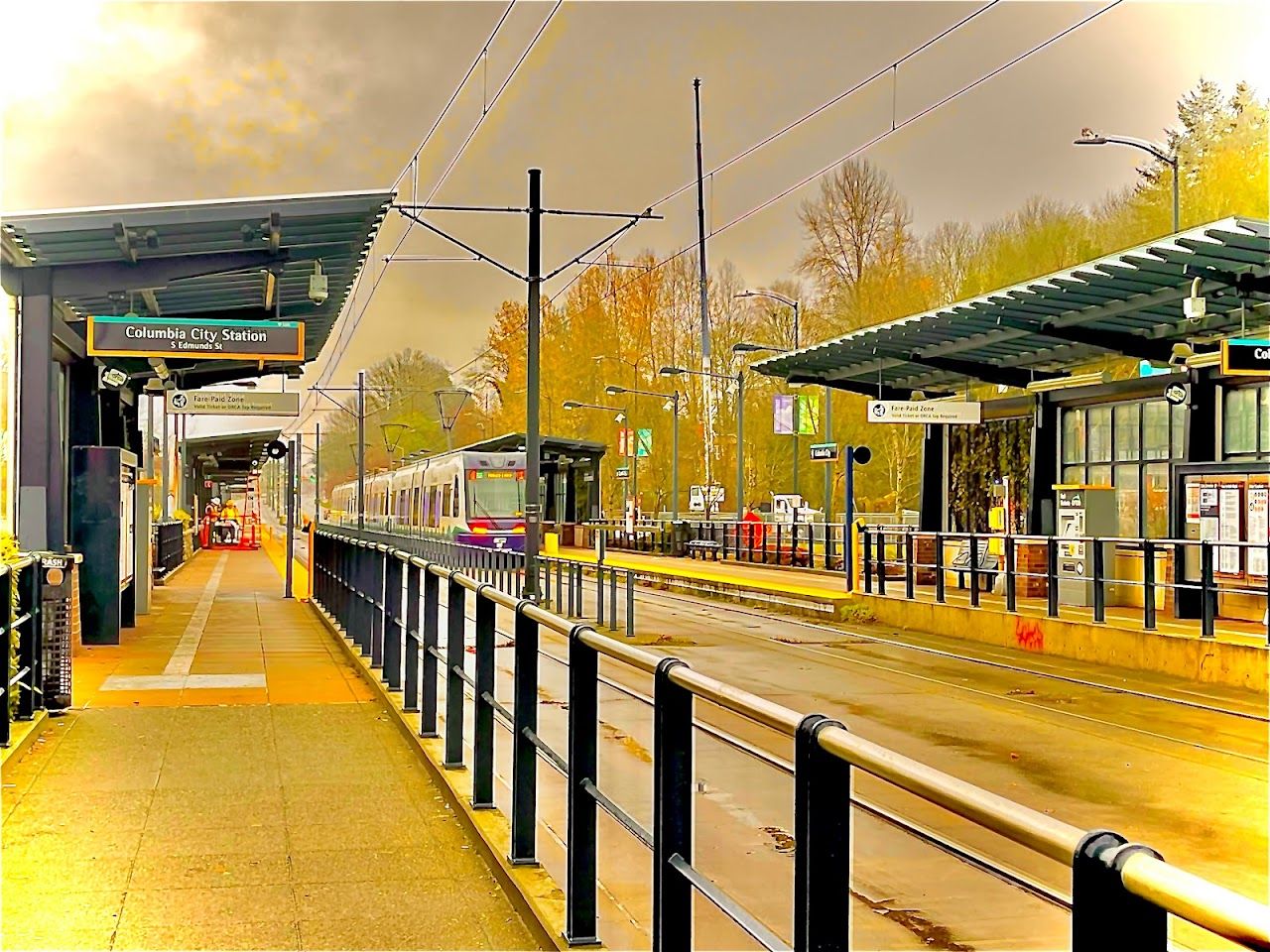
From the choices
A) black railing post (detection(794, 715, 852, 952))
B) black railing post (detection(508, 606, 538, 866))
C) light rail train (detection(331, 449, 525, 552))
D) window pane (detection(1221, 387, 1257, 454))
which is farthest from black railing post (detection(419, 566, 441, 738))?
light rail train (detection(331, 449, 525, 552))

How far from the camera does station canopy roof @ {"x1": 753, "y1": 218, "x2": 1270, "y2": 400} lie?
15539 mm

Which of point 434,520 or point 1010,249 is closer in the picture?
point 434,520

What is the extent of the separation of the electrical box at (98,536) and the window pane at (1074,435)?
1251 centimetres

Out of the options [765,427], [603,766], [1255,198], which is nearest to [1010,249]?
[1255,198]

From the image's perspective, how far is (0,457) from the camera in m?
16.0

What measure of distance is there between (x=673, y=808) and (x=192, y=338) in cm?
1308

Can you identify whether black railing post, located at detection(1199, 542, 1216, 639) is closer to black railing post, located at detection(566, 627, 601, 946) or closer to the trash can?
the trash can

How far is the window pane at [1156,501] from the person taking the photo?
19.5 meters

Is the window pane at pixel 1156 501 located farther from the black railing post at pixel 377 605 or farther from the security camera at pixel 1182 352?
the black railing post at pixel 377 605

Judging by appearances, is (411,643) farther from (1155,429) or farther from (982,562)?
(982,562)

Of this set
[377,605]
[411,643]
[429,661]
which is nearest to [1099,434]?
[377,605]

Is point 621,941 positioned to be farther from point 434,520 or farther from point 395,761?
point 434,520

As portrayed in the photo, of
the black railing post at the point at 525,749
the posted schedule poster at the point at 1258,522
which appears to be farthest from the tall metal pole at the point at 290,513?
the black railing post at the point at 525,749

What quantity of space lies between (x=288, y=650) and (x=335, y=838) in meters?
9.24
